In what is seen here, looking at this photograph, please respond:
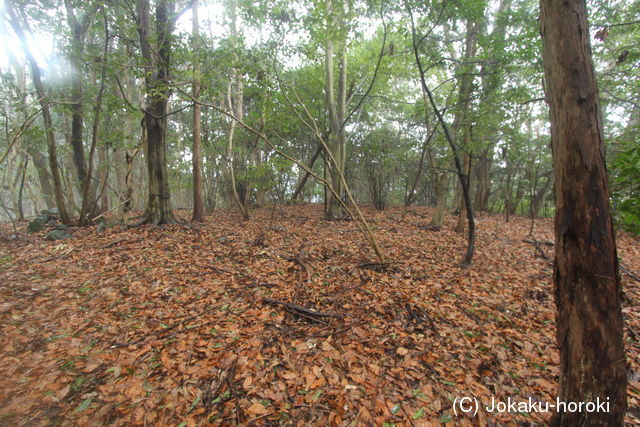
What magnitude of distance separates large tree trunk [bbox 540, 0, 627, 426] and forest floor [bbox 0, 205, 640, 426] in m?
1.07

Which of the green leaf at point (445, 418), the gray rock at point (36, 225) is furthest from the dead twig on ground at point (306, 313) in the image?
the gray rock at point (36, 225)

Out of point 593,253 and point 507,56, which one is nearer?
point 593,253

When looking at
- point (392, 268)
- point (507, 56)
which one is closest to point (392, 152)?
point (507, 56)

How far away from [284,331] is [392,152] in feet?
36.0

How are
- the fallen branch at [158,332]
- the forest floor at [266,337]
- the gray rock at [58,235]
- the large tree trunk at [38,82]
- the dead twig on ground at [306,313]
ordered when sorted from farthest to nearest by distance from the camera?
the gray rock at [58,235], the large tree trunk at [38,82], the dead twig on ground at [306,313], the fallen branch at [158,332], the forest floor at [266,337]

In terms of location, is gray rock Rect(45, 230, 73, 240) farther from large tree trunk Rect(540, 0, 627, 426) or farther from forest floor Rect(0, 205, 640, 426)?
large tree trunk Rect(540, 0, 627, 426)

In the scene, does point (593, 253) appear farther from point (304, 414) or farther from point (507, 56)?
point (507, 56)

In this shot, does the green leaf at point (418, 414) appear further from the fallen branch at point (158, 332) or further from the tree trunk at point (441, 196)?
the tree trunk at point (441, 196)

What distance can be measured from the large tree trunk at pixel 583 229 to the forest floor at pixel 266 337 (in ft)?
3.51

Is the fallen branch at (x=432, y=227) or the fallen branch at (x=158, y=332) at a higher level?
the fallen branch at (x=432, y=227)

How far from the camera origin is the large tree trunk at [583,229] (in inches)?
63.1

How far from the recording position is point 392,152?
12.6 m

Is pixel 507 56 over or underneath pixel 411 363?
over

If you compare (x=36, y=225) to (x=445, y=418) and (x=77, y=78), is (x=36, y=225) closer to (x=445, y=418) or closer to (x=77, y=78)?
(x=77, y=78)
